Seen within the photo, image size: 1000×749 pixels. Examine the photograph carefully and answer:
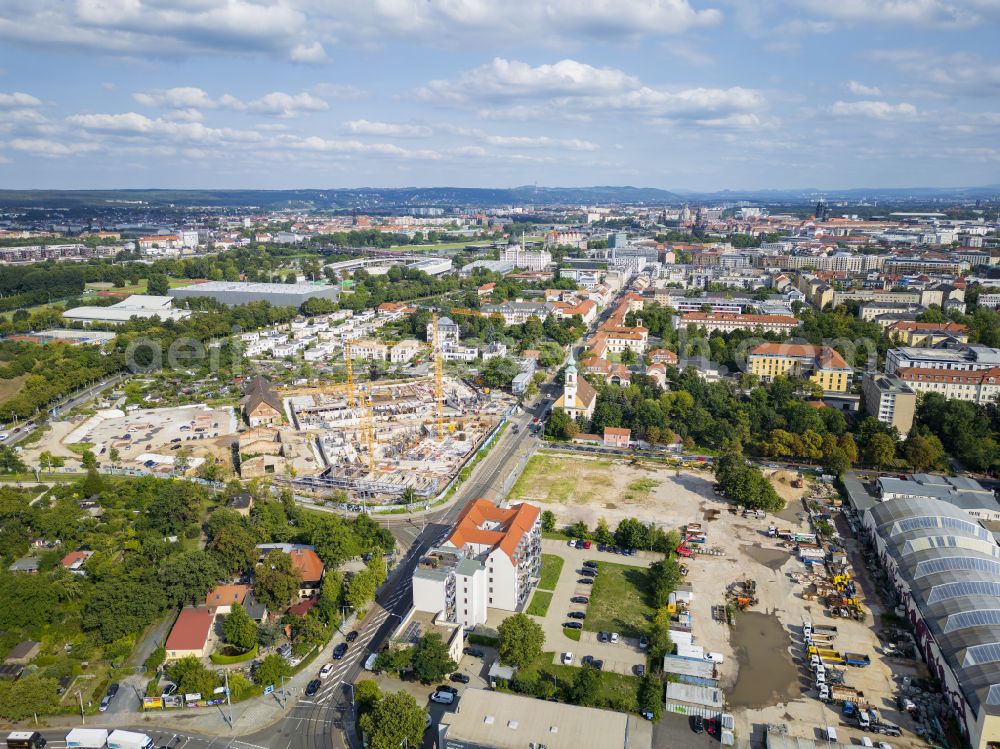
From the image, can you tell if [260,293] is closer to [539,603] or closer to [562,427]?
[562,427]

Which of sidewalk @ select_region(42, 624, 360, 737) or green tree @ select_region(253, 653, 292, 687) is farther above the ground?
green tree @ select_region(253, 653, 292, 687)

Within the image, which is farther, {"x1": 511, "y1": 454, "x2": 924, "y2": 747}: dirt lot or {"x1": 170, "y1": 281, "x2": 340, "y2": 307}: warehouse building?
{"x1": 170, "y1": 281, "x2": 340, "y2": 307}: warehouse building

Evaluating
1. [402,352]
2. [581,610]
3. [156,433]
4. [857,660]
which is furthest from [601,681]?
[402,352]

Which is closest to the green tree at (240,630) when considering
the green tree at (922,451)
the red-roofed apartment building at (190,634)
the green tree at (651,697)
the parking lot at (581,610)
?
the red-roofed apartment building at (190,634)

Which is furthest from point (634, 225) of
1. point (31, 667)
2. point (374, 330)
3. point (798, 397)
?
point (31, 667)

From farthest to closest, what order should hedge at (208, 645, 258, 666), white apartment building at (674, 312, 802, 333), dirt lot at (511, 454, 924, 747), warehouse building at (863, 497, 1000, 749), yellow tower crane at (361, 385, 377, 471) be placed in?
white apartment building at (674, 312, 802, 333) → yellow tower crane at (361, 385, 377, 471) → hedge at (208, 645, 258, 666) → dirt lot at (511, 454, 924, 747) → warehouse building at (863, 497, 1000, 749)

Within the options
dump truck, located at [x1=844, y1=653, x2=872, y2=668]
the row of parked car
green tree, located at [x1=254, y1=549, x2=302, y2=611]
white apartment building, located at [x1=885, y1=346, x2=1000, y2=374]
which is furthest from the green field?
white apartment building, located at [x1=885, y1=346, x2=1000, y2=374]

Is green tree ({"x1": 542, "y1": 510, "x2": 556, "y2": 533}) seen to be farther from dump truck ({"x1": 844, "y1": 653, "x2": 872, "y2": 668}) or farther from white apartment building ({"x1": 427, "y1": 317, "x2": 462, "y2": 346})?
white apartment building ({"x1": 427, "y1": 317, "x2": 462, "y2": 346})
